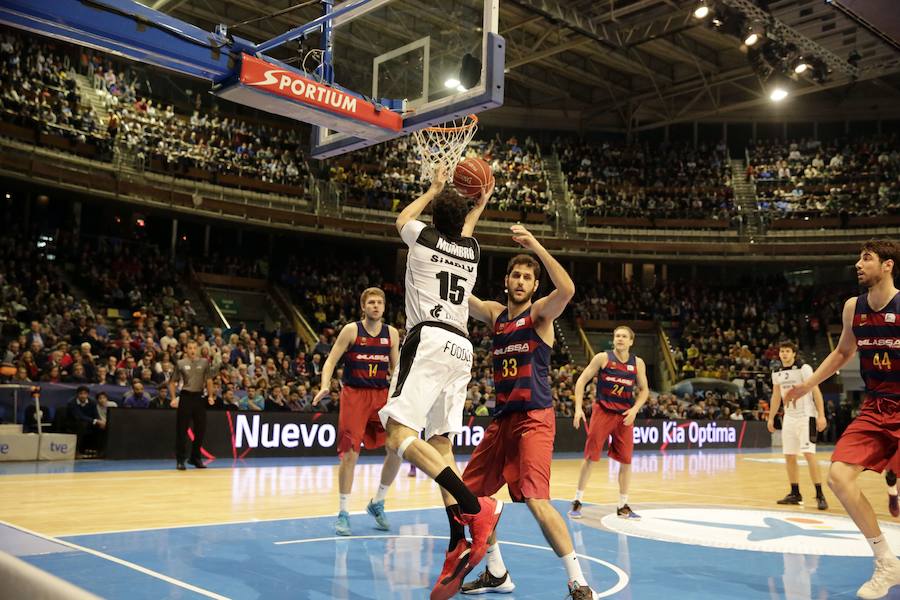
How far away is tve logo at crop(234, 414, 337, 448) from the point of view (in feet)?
44.5

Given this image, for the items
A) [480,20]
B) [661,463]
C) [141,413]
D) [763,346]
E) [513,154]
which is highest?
[513,154]

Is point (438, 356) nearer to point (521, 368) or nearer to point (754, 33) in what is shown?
point (521, 368)

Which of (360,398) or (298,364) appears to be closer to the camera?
(360,398)

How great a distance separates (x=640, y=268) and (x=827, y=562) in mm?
28821

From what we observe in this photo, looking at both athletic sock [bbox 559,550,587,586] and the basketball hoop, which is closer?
athletic sock [bbox 559,550,587,586]

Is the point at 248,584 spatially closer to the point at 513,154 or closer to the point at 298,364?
the point at 298,364

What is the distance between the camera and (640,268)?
3394cm

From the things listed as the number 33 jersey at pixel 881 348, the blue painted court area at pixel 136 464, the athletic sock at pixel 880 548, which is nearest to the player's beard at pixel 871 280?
the number 33 jersey at pixel 881 348

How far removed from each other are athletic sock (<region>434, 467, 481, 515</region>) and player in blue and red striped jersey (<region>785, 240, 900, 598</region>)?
271cm

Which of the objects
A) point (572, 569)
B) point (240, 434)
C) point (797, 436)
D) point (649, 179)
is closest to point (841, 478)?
point (572, 569)

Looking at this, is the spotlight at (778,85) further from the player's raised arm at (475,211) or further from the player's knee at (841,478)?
the player's raised arm at (475,211)

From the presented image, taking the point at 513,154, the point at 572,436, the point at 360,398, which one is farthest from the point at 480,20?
the point at 513,154

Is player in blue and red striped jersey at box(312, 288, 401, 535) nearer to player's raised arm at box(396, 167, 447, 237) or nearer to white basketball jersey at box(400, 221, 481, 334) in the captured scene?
player's raised arm at box(396, 167, 447, 237)

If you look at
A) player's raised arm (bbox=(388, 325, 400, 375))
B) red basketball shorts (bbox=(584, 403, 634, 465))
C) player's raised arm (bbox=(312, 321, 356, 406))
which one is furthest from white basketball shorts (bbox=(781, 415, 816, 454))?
player's raised arm (bbox=(312, 321, 356, 406))
